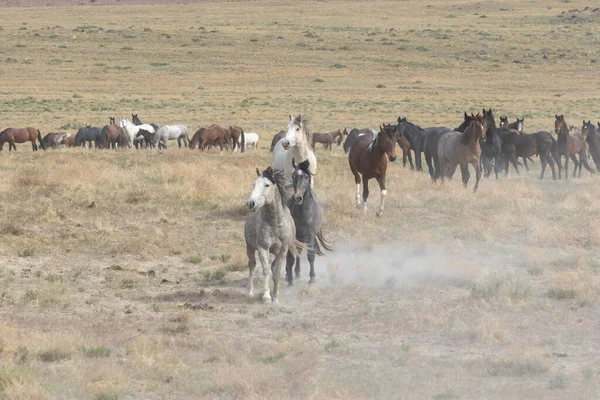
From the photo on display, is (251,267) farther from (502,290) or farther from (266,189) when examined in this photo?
(502,290)

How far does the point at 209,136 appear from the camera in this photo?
98.1 ft

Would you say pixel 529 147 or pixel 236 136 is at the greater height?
pixel 529 147

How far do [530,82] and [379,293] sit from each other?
61.2 metres

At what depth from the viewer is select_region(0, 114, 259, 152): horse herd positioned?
3038cm

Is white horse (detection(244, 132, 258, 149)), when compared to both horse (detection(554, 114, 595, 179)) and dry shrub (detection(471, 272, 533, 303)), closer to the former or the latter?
horse (detection(554, 114, 595, 179))

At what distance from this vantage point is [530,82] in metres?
69.6

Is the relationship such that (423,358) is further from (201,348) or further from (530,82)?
(530,82)

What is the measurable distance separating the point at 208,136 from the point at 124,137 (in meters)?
3.59

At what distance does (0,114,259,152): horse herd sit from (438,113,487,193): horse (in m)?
10.9

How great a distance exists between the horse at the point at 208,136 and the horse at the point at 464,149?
433 inches

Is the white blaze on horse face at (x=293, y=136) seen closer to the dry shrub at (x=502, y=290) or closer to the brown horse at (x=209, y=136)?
the dry shrub at (x=502, y=290)

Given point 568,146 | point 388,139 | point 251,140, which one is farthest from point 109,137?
point 388,139

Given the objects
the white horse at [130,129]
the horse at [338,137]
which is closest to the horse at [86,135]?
the white horse at [130,129]

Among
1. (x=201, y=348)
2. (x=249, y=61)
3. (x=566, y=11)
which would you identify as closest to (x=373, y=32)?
(x=249, y=61)
